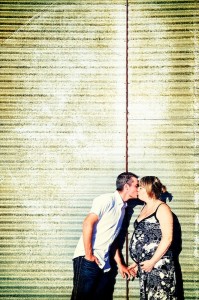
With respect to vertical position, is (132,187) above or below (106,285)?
above

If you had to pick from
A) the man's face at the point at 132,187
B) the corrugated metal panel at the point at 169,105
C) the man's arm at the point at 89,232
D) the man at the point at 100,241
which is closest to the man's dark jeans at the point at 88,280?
the man at the point at 100,241

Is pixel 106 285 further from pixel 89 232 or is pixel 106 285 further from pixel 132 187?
pixel 132 187

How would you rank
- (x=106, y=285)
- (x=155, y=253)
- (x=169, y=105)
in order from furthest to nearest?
1. (x=169, y=105)
2. (x=106, y=285)
3. (x=155, y=253)

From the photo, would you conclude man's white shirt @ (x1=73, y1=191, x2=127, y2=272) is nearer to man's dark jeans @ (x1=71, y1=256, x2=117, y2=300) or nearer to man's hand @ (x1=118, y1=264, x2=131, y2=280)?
man's dark jeans @ (x1=71, y1=256, x2=117, y2=300)

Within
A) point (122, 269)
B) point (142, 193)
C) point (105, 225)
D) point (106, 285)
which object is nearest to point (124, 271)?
point (122, 269)

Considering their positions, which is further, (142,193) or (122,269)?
(122,269)

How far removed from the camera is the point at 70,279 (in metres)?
4.04

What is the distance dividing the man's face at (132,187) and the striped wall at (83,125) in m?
0.34

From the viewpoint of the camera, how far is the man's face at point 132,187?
3695mm

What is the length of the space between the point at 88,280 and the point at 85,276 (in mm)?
64

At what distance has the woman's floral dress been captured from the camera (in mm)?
3336

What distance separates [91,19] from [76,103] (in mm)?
1268

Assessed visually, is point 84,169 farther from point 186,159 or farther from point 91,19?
point 91,19

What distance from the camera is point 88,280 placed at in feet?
11.5
